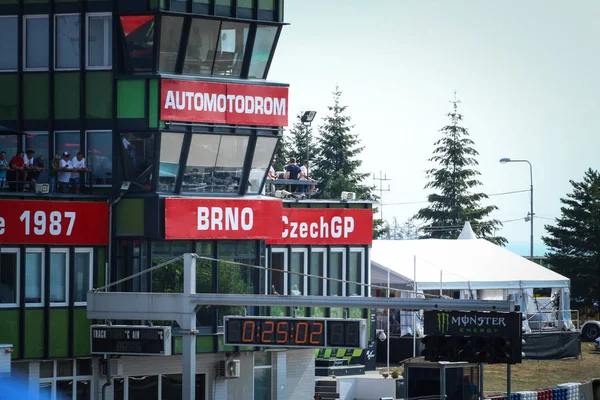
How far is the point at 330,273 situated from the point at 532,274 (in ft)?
62.2

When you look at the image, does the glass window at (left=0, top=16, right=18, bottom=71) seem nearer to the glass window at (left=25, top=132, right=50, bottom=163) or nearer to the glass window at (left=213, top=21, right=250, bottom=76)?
the glass window at (left=25, top=132, right=50, bottom=163)

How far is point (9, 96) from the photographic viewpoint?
41562 millimetres

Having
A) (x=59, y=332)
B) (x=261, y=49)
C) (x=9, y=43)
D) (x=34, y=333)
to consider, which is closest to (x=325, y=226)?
(x=261, y=49)

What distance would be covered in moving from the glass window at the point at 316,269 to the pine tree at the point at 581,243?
4210 cm

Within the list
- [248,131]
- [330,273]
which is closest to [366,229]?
[330,273]

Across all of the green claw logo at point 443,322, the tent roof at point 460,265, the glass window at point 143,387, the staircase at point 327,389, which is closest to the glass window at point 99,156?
the glass window at point 143,387

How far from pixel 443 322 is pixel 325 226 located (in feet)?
48.0

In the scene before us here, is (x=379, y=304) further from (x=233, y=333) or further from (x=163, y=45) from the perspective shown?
(x=163, y=45)

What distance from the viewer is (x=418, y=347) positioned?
60250mm

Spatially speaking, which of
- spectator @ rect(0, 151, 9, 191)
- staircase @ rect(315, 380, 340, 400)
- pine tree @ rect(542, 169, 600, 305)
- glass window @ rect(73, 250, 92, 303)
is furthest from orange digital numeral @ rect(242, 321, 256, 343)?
pine tree @ rect(542, 169, 600, 305)

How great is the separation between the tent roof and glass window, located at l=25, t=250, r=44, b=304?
24334mm

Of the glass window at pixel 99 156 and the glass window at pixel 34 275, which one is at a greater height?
the glass window at pixel 99 156

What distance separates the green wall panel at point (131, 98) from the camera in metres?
40.9

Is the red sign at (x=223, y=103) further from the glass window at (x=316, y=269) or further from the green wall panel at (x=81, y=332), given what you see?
the glass window at (x=316, y=269)
